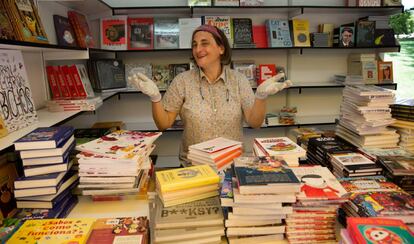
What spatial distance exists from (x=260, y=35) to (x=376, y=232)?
108 inches

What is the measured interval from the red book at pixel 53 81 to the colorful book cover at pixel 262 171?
144 centimetres

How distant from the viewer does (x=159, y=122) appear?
6.81 ft

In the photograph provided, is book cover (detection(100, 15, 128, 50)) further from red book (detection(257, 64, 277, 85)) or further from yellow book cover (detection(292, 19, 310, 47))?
yellow book cover (detection(292, 19, 310, 47))

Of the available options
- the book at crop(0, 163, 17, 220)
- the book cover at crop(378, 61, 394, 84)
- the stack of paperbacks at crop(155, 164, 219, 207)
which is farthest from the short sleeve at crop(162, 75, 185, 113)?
the book cover at crop(378, 61, 394, 84)

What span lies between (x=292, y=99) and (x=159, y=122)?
2039mm

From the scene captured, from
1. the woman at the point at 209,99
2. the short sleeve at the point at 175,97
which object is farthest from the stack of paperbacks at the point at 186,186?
the short sleeve at the point at 175,97

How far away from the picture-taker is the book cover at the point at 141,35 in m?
3.16

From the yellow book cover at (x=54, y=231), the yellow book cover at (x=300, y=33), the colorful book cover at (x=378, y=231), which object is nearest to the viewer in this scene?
the colorful book cover at (x=378, y=231)

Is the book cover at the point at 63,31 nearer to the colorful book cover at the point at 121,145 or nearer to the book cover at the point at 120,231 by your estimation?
the colorful book cover at the point at 121,145

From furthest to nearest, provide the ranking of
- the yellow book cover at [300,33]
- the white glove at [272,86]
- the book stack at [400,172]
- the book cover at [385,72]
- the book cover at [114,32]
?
the book cover at [385,72] < the yellow book cover at [300,33] < the book cover at [114,32] < the white glove at [272,86] < the book stack at [400,172]

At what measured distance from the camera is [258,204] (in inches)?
40.1

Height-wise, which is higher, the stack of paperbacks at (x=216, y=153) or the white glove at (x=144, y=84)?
the white glove at (x=144, y=84)

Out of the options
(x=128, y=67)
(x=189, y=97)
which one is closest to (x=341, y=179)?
(x=189, y=97)

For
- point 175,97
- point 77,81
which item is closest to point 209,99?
point 175,97
